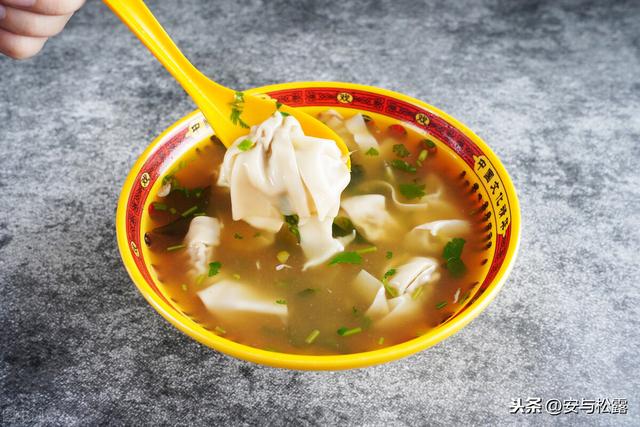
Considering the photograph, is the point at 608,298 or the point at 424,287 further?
the point at 608,298

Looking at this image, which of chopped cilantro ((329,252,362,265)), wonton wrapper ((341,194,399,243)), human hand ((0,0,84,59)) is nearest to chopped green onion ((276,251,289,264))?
chopped cilantro ((329,252,362,265))

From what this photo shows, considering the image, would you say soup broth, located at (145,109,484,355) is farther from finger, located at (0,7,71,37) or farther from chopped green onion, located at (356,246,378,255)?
finger, located at (0,7,71,37)

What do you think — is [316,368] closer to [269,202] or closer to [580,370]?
[269,202]

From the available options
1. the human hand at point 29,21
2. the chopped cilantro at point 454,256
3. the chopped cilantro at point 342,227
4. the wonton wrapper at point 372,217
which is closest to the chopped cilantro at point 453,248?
the chopped cilantro at point 454,256

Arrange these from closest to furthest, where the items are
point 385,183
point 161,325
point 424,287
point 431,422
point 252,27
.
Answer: point 431,422 < point 424,287 < point 161,325 < point 385,183 < point 252,27

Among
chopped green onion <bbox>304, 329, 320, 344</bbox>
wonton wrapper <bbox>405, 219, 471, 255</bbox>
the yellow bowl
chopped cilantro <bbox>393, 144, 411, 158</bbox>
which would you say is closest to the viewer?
the yellow bowl

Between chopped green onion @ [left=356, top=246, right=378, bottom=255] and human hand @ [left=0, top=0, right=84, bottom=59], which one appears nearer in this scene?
human hand @ [left=0, top=0, right=84, bottom=59]

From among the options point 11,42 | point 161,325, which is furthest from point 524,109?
point 11,42
